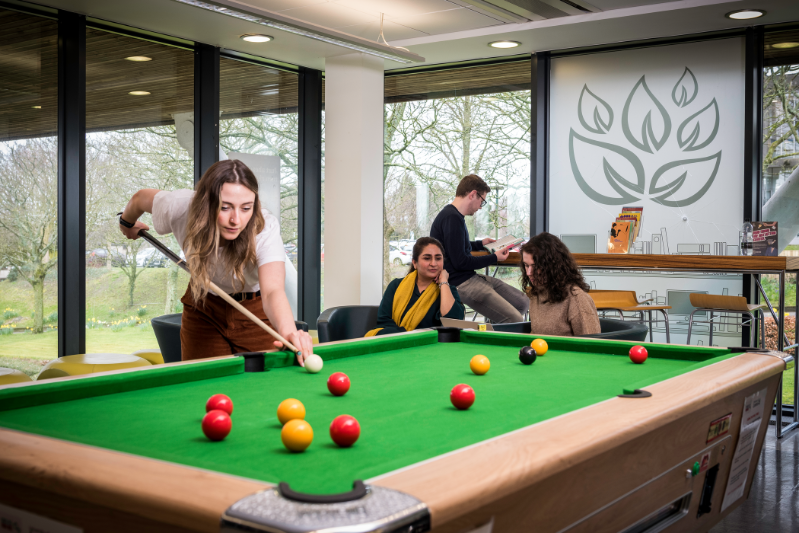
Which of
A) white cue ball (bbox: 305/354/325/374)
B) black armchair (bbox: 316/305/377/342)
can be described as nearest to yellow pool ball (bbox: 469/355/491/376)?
white cue ball (bbox: 305/354/325/374)

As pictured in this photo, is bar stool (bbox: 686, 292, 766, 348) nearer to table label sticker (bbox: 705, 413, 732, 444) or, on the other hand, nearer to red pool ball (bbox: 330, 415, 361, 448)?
table label sticker (bbox: 705, 413, 732, 444)

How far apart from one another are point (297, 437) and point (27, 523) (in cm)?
44

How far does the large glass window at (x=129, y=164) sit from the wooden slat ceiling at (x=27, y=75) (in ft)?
0.95

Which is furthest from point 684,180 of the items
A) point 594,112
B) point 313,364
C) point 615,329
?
point 313,364

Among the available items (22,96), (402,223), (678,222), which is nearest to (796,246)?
(678,222)

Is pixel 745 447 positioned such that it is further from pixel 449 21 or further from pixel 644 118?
pixel 644 118

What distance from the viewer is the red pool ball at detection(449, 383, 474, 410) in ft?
5.25

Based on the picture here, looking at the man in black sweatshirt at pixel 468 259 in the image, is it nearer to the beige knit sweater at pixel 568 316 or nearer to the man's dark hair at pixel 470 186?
the man's dark hair at pixel 470 186

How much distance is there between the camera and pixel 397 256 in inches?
267

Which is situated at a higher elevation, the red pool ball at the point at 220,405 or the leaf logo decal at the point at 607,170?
the leaf logo decal at the point at 607,170

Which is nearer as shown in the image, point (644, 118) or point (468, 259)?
point (468, 259)

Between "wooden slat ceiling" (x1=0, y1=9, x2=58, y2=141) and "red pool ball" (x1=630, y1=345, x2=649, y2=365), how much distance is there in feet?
14.2

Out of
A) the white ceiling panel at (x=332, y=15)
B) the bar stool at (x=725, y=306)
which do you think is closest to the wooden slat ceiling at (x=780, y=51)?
the bar stool at (x=725, y=306)

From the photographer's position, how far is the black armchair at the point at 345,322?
4043 mm
